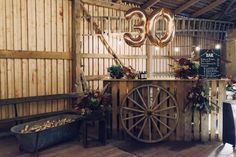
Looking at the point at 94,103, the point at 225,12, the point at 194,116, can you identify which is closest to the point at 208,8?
the point at 225,12

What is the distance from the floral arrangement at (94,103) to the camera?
511 centimetres

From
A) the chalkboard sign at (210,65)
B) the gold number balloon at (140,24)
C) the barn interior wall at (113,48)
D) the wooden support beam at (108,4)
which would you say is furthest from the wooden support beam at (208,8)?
the gold number balloon at (140,24)

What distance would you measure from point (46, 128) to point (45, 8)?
3.35m

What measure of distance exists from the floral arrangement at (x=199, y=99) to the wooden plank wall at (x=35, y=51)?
356cm

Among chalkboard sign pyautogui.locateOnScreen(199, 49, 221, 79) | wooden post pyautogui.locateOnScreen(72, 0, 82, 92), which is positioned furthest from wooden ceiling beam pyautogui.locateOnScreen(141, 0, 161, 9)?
chalkboard sign pyautogui.locateOnScreen(199, 49, 221, 79)

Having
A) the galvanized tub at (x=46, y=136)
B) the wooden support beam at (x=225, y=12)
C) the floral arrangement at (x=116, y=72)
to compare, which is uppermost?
the wooden support beam at (x=225, y=12)

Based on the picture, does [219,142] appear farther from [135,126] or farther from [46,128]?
[46,128]

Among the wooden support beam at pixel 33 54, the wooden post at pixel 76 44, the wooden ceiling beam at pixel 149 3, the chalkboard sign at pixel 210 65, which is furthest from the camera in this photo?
the wooden ceiling beam at pixel 149 3

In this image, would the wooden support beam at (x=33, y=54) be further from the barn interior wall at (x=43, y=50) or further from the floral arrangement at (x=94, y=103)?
the floral arrangement at (x=94, y=103)

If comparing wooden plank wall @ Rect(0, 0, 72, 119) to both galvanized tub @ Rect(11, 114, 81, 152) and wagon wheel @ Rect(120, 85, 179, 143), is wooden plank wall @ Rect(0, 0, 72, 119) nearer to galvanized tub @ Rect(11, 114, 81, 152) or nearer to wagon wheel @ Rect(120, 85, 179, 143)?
galvanized tub @ Rect(11, 114, 81, 152)

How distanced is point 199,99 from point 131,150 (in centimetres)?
167

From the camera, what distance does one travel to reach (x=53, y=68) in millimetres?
6812

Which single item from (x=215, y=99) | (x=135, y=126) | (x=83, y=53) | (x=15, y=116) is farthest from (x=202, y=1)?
(x=15, y=116)

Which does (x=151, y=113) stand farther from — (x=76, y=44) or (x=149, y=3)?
(x=149, y=3)
